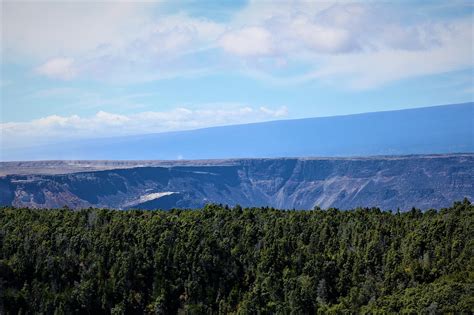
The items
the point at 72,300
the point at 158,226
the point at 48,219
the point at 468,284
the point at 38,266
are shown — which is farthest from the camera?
the point at 48,219

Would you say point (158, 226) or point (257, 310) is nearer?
point (257, 310)

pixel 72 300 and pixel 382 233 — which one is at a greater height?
pixel 382 233

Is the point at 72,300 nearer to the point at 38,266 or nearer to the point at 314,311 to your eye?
the point at 38,266

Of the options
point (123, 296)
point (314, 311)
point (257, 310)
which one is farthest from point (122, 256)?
point (314, 311)

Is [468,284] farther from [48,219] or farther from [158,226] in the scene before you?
[48,219]

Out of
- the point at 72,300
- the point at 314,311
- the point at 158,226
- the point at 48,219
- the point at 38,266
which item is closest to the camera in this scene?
the point at 314,311

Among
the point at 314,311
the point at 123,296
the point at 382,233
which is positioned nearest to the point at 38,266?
the point at 123,296

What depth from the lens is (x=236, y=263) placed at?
10488cm

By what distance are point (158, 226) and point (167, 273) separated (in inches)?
458

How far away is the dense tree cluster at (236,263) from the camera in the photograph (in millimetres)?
91781

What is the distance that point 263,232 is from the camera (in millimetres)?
112250

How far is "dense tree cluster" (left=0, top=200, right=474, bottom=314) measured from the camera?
91.8 meters

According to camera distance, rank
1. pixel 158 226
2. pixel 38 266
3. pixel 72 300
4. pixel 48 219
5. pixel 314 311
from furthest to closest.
A: 1. pixel 48 219
2. pixel 158 226
3. pixel 38 266
4. pixel 72 300
5. pixel 314 311

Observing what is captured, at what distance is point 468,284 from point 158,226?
175 ft
